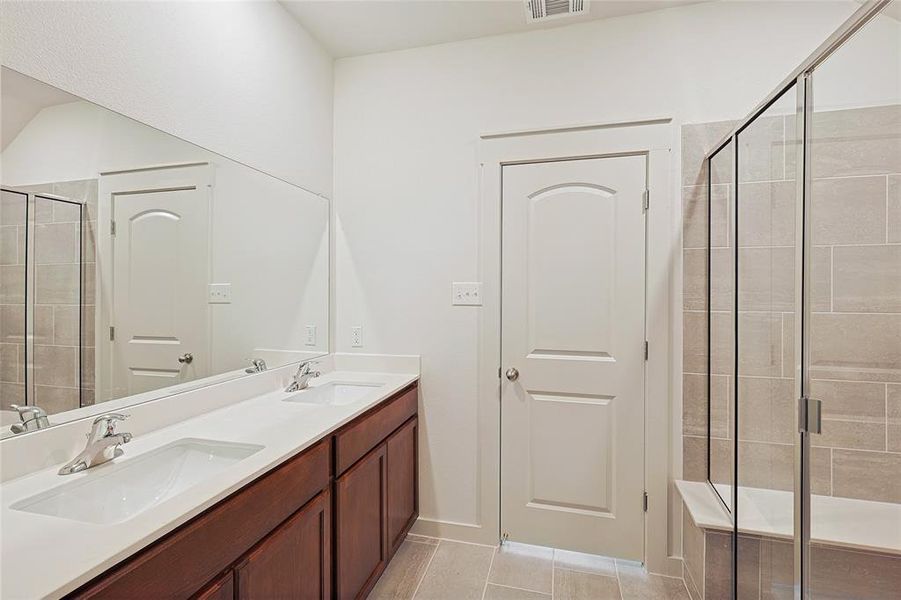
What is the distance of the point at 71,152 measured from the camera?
4.09 ft

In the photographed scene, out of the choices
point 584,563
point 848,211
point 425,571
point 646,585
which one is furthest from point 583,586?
point 848,211

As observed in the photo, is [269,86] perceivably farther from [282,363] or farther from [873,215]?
[873,215]

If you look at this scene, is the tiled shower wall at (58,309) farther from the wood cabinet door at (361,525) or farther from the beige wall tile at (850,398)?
the beige wall tile at (850,398)

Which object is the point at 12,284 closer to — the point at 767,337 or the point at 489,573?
the point at 489,573

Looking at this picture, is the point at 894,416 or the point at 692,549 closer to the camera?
the point at 894,416

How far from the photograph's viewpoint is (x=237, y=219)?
1.90 metres

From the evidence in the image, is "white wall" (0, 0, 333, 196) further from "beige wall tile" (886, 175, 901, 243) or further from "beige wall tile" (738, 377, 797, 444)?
"beige wall tile" (738, 377, 797, 444)

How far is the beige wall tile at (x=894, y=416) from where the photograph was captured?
103cm

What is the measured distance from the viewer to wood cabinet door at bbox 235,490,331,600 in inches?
44.3

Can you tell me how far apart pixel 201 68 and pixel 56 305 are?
3.31 feet

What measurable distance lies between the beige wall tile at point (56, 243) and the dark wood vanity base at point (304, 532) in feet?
2.69

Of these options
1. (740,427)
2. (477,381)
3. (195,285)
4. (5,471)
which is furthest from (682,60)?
(5,471)

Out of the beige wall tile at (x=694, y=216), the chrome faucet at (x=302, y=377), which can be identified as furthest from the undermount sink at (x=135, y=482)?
the beige wall tile at (x=694, y=216)

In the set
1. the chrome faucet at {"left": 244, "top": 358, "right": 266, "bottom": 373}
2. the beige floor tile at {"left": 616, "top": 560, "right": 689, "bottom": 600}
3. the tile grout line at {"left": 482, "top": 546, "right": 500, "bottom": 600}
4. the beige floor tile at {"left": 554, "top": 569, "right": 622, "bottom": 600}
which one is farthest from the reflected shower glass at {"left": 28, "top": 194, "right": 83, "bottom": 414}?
the beige floor tile at {"left": 616, "top": 560, "right": 689, "bottom": 600}
